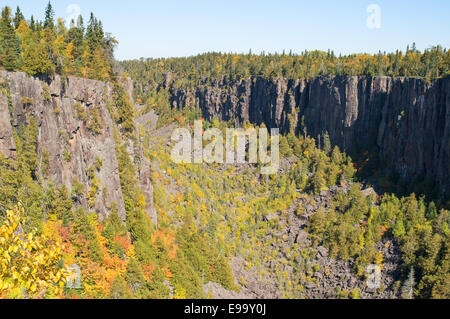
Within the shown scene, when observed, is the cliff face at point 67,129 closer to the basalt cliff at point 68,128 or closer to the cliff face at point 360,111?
the basalt cliff at point 68,128

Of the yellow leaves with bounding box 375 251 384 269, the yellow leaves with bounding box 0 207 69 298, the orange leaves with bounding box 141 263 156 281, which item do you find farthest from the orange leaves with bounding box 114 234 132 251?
the yellow leaves with bounding box 375 251 384 269

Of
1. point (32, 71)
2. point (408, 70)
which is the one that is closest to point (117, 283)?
point (32, 71)

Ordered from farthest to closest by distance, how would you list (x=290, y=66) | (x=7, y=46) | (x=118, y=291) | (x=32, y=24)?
1. (x=290, y=66)
2. (x=32, y=24)
3. (x=7, y=46)
4. (x=118, y=291)

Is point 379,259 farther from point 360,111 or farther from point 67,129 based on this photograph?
point 67,129

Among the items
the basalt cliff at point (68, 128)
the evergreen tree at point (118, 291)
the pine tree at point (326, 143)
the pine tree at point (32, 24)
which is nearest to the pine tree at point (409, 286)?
the evergreen tree at point (118, 291)

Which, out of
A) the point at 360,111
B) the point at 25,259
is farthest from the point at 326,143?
the point at 25,259

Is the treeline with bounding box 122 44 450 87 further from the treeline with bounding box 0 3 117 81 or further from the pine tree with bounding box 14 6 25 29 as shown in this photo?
the pine tree with bounding box 14 6 25 29
